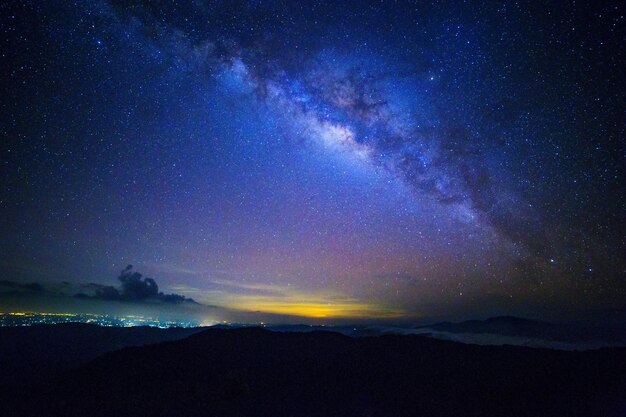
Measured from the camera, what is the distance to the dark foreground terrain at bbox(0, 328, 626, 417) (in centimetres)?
1570

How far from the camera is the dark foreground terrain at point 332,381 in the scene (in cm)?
1570

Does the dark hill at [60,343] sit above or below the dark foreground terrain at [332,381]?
below

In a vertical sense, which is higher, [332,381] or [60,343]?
[332,381]

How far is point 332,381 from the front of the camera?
19.2m

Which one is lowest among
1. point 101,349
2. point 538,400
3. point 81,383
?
point 101,349

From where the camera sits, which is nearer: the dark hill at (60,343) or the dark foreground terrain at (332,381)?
the dark foreground terrain at (332,381)

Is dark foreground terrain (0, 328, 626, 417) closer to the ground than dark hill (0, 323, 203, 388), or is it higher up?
higher up

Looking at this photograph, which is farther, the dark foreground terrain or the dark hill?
the dark hill

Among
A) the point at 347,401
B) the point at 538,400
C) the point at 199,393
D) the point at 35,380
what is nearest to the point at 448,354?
the point at 538,400

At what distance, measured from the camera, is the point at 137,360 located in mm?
22719

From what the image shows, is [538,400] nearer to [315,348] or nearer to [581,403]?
[581,403]

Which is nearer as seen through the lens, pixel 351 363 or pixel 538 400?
pixel 538 400

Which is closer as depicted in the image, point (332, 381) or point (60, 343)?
point (332, 381)

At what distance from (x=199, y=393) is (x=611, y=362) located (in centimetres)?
2822
